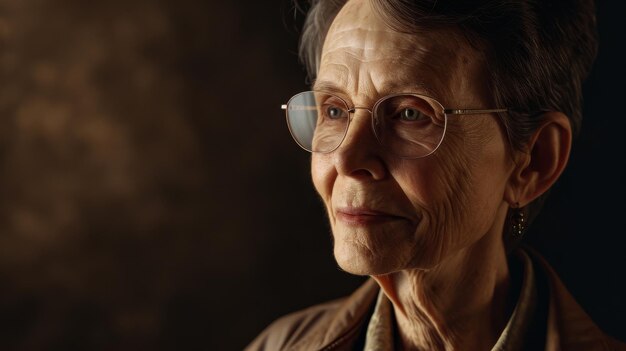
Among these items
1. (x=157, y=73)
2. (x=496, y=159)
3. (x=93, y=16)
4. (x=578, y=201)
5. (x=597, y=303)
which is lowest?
(x=597, y=303)

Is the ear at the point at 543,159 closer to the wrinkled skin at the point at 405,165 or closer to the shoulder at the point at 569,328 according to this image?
the wrinkled skin at the point at 405,165

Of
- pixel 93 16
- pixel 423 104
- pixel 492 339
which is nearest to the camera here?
pixel 423 104

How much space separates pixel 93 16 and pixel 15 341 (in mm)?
908

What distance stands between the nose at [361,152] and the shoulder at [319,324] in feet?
1.40

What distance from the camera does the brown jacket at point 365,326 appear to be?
1315 mm

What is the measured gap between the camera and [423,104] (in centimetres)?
122

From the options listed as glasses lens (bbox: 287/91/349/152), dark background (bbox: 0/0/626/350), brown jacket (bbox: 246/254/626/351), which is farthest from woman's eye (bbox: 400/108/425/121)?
dark background (bbox: 0/0/626/350)

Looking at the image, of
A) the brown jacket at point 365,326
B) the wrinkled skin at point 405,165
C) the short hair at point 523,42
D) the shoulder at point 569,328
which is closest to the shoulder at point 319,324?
the brown jacket at point 365,326

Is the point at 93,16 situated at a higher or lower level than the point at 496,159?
higher

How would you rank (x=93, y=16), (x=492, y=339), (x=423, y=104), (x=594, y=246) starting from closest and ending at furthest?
(x=423, y=104)
(x=492, y=339)
(x=594, y=246)
(x=93, y=16)

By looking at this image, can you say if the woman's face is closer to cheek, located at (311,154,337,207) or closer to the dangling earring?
cheek, located at (311,154,337,207)

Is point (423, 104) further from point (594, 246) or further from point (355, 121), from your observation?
point (594, 246)

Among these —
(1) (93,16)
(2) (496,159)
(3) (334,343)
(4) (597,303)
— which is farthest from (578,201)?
(1) (93,16)

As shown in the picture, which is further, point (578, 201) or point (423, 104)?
point (578, 201)
